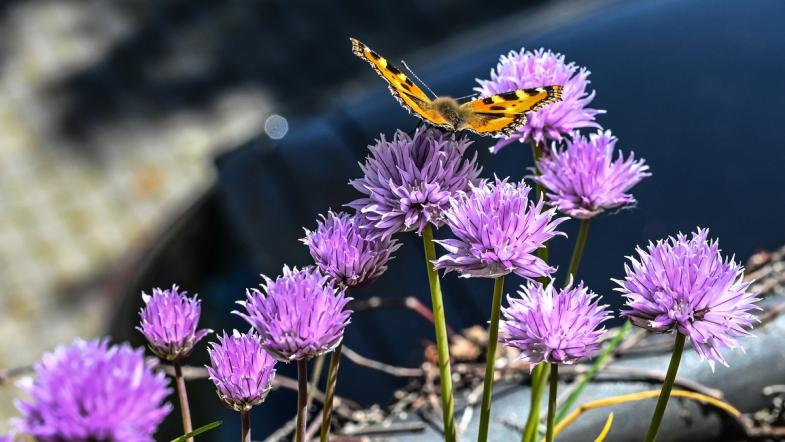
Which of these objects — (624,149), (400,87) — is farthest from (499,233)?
(624,149)

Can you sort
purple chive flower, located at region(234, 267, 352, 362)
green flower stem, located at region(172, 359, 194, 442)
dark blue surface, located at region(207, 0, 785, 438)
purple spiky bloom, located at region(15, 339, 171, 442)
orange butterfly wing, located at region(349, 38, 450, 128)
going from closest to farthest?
purple spiky bloom, located at region(15, 339, 171, 442) < purple chive flower, located at region(234, 267, 352, 362) < green flower stem, located at region(172, 359, 194, 442) < orange butterfly wing, located at region(349, 38, 450, 128) < dark blue surface, located at region(207, 0, 785, 438)

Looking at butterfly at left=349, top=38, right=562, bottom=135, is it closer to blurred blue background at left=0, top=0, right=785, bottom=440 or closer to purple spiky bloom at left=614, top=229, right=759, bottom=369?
purple spiky bloom at left=614, top=229, right=759, bottom=369

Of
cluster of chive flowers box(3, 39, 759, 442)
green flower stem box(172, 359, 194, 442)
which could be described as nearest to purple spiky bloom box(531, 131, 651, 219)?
cluster of chive flowers box(3, 39, 759, 442)

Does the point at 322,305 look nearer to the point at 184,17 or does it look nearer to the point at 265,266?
the point at 265,266

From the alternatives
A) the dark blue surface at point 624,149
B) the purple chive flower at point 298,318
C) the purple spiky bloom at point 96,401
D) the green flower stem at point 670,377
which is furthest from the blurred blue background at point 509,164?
the purple spiky bloom at point 96,401

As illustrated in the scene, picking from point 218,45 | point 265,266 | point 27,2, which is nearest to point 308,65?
point 218,45

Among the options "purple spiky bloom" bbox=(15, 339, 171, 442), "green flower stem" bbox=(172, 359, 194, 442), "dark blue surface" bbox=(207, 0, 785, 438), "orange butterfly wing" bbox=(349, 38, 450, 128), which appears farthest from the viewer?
"dark blue surface" bbox=(207, 0, 785, 438)
